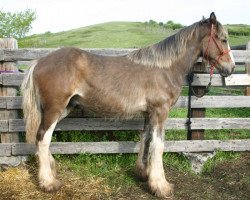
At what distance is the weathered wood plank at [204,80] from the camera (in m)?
5.20

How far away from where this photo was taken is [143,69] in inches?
185

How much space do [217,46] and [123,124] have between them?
6.51ft

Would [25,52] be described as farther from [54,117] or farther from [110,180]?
[110,180]

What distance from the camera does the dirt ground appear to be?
14.9ft

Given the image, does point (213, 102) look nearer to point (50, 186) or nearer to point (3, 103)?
point (50, 186)

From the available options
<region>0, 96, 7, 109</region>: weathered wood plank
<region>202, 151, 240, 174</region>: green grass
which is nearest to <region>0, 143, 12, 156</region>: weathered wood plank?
<region>0, 96, 7, 109</region>: weathered wood plank

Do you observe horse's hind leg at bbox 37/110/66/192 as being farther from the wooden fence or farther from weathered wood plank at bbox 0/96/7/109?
weathered wood plank at bbox 0/96/7/109

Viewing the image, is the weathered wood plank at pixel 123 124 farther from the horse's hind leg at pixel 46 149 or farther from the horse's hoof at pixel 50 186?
the horse's hoof at pixel 50 186

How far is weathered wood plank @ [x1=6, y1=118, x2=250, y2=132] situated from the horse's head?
45.9 inches

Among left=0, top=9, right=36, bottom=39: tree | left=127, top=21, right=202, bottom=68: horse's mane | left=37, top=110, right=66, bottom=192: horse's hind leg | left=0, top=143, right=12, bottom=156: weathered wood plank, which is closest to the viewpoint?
left=37, top=110, right=66, bottom=192: horse's hind leg

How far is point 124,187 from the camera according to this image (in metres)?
4.83

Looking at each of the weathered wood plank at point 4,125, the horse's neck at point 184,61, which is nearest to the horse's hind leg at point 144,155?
the horse's neck at point 184,61

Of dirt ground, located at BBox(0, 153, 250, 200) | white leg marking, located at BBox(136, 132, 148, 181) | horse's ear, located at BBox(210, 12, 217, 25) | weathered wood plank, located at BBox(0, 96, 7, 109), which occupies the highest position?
horse's ear, located at BBox(210, 12, 217, 25)

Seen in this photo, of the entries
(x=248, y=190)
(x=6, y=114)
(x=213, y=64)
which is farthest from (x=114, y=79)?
(x=248, y=190)
